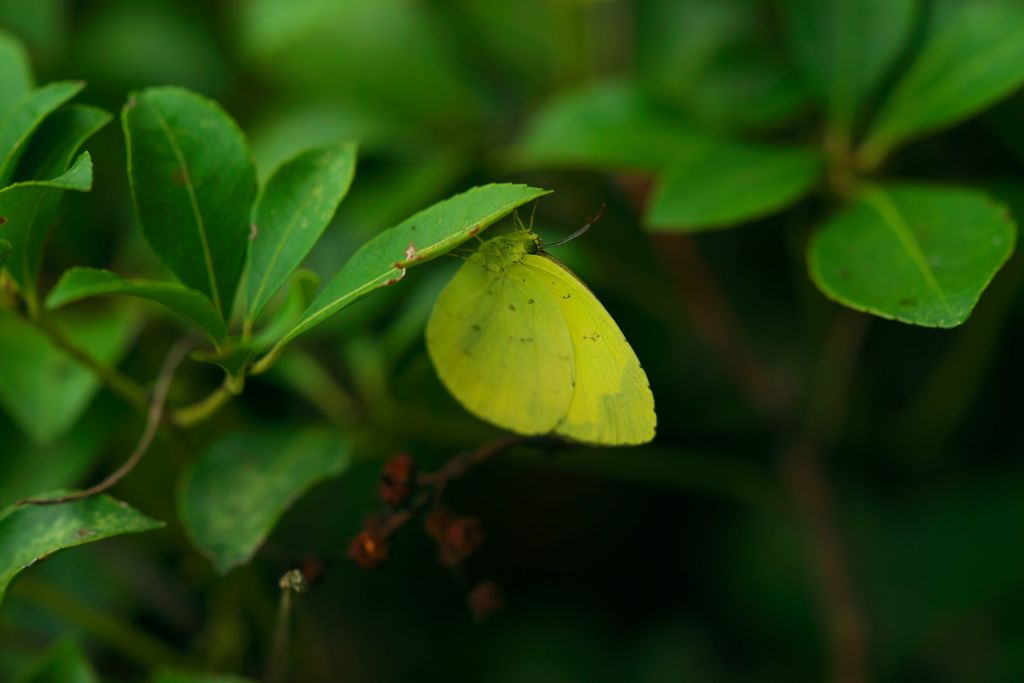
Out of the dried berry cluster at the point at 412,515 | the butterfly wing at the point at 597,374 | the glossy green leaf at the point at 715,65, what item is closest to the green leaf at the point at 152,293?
the dried berry cluster at the point at 412,515

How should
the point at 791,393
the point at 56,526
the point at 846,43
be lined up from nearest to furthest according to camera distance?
the point at 56,526 → the point at 846,43 → the point at 791,393

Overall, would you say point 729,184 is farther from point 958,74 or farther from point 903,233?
point 958,74

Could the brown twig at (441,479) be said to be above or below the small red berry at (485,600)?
above

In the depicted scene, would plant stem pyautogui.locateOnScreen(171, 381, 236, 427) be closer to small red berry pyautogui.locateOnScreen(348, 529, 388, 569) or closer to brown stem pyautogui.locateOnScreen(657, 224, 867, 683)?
small red berry pyautogui.locateOnScreen(348, 529, 388, 569)

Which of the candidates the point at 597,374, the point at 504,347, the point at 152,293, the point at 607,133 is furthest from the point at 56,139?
the point at 607,133

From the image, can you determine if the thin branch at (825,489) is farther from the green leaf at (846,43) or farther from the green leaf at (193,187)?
the green leaf at (193,187)

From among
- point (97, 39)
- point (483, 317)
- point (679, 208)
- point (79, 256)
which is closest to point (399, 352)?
point (483, 317)
